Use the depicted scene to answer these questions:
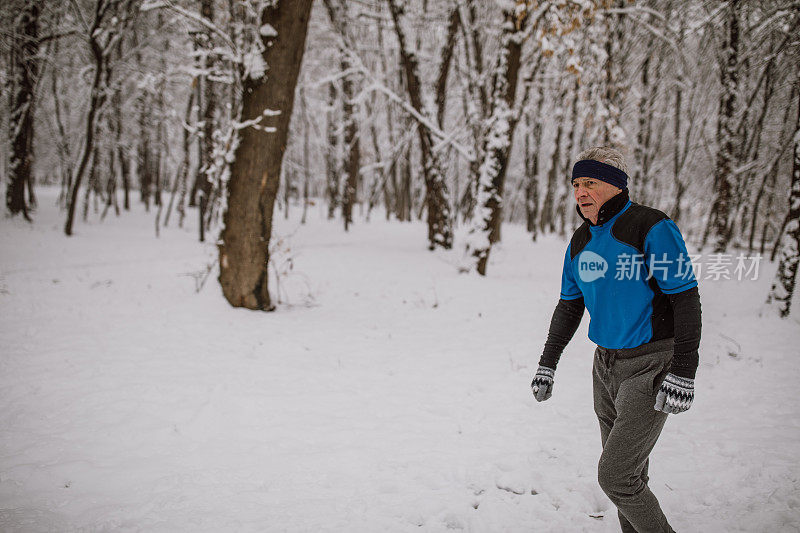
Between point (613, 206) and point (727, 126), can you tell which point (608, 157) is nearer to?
point (613, 206)

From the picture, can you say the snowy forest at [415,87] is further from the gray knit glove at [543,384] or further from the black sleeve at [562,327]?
the gray knit glove at [543,384]

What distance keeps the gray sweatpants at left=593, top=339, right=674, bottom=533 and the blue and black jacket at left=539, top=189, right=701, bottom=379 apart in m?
0.08

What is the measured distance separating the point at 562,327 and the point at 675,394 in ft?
2.37

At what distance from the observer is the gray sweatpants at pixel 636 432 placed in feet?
6.42

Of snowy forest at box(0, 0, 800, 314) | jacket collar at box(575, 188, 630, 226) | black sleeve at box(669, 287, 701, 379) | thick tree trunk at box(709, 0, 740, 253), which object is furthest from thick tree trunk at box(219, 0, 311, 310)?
thick tree trunk at box(709, 0, 740, 253)

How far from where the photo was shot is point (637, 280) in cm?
196

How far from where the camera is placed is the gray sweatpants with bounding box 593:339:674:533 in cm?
196

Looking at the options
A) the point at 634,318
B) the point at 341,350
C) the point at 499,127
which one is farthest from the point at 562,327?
the point at 499,127

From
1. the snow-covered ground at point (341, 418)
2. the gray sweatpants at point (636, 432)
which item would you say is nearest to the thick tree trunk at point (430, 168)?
the snow-covered ground at point (341, 418)

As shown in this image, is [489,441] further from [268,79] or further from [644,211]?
[268,79]

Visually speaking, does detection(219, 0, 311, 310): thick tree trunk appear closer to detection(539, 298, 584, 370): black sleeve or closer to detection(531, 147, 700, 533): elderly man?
detection(539, 298, 584, 370): black sleeve

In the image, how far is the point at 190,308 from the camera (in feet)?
21.4

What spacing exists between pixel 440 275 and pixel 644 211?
731 centimetres

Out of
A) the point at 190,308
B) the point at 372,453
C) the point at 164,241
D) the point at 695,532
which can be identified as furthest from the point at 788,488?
the point at 164,241
